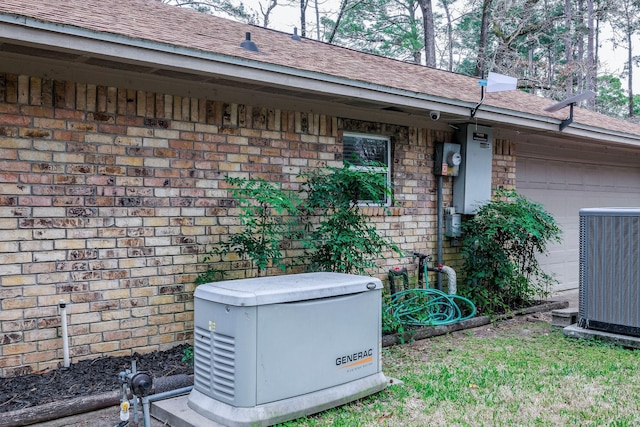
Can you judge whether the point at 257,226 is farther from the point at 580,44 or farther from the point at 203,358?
the point at 580,44

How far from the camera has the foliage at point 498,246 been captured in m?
6.76

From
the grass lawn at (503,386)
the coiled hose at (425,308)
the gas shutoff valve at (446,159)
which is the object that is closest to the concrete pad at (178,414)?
the grass lawn at (503,386)

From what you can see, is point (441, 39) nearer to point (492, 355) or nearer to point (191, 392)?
point (492, 355)

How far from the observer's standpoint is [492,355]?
5.17 m

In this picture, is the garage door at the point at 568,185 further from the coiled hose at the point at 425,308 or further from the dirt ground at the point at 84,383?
the dirt ground at the point at 84,383

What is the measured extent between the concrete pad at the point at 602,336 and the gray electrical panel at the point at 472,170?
1903mm

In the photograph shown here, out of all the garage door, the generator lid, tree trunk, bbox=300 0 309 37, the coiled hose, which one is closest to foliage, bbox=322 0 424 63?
tree trunk, bbox=300 0 309 37

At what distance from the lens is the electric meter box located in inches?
132

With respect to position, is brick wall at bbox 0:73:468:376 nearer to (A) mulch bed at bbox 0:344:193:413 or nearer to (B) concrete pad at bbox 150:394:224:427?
(A) mulch bed at bbox 0:344:193:413

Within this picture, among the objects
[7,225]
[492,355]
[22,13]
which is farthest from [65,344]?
[492,355]

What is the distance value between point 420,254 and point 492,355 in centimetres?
179

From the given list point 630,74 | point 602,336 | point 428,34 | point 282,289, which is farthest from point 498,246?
point 630,74

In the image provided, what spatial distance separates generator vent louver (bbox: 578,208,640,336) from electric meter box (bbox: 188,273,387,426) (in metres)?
2.88

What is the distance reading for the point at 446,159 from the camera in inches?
275
